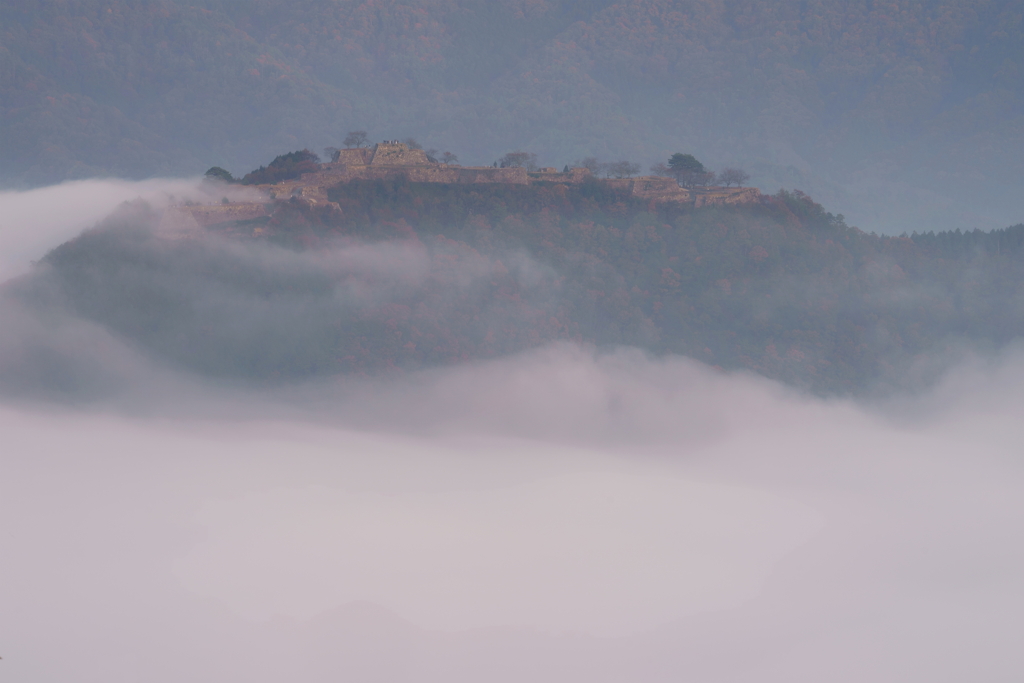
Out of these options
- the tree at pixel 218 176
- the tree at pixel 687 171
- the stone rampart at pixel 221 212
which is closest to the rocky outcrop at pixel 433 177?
the tree at pixel 687 171

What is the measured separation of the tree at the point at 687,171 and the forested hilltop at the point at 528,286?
4.20m

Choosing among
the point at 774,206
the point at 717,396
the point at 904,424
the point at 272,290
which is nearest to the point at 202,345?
the point at 272,290

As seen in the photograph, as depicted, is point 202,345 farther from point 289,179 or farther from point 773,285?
point 773,285

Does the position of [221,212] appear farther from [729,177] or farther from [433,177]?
[729,177]

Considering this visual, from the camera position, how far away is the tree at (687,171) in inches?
2753

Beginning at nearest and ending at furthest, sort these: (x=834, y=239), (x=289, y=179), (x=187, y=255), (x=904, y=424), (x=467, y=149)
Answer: (x=187, y=255) → (x=289, y=179) → (x=834, y=239) → (x=904, y=424) → (x=467, y=149)

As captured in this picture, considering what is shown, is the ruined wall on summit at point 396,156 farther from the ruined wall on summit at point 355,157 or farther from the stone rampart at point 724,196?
the stone rampart at point 724,196

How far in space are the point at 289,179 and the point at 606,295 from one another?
2247 centimetres

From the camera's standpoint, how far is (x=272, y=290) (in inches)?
2269

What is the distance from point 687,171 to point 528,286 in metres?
15.7

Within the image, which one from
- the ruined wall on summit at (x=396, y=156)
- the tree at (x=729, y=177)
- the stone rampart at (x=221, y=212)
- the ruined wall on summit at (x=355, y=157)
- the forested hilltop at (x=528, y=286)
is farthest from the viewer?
the tree at (x=729, y=177)

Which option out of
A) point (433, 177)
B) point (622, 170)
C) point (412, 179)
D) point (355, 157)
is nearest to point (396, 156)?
point (412, 179)

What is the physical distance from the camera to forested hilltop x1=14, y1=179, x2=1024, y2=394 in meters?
56.4

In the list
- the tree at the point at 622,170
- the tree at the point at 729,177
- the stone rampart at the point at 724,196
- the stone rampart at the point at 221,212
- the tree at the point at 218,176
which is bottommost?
the stone rampart at the point at 221,212
